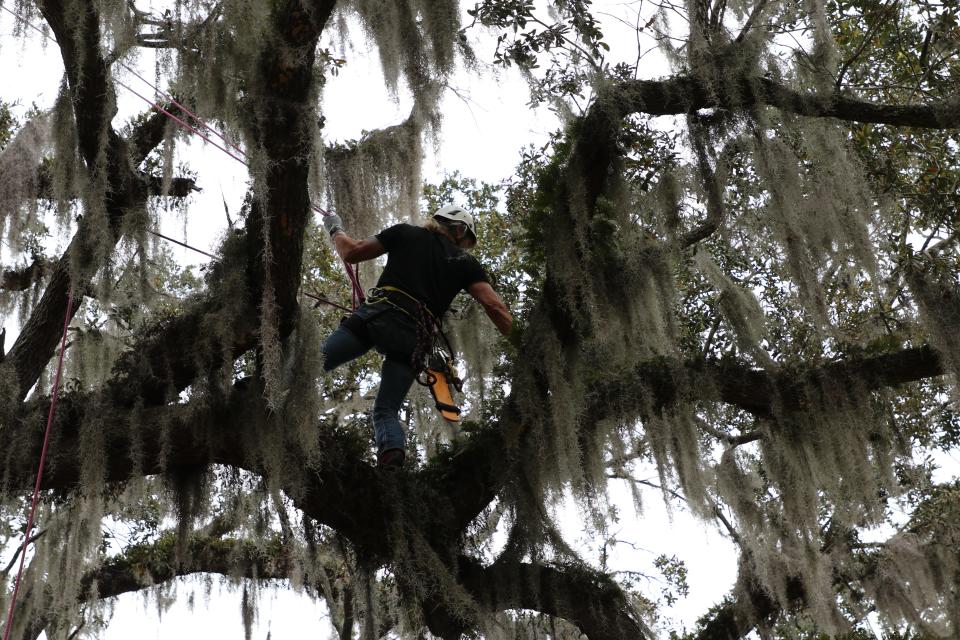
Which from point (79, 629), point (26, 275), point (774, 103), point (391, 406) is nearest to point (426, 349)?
point (391, 406)

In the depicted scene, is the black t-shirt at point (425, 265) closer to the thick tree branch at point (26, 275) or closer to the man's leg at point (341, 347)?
the man's leg at point (341, 347)

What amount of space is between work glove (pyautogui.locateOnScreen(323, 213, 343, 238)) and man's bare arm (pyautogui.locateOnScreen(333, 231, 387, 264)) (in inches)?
2.9

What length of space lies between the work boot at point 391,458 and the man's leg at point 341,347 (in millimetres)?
429

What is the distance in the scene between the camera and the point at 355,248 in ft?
14.5

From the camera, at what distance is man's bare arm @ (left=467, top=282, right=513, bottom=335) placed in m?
4.48

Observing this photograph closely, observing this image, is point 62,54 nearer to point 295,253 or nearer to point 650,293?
point 295,253

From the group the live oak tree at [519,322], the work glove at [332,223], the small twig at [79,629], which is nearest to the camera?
A: the live oak tree at [519,322]

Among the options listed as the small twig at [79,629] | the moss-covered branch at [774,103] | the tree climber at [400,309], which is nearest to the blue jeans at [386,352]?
the tree climber at [400,309]

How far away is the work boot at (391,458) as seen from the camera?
4.30 m

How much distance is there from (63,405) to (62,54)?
148 cm

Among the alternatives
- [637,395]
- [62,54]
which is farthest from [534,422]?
[62,54]

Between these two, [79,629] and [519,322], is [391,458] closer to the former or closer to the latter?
[519,322]

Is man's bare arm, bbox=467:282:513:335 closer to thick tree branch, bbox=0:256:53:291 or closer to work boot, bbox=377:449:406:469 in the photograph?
work boot, bbox=377:449:406:469

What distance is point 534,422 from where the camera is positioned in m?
4.31
